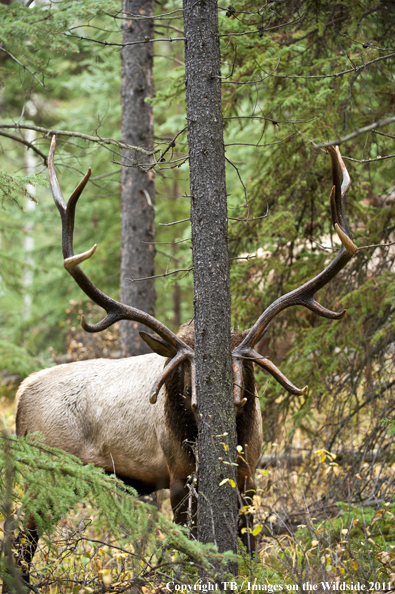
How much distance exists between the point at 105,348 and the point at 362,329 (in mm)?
5511

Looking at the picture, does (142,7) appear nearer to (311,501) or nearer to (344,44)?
(344,44)

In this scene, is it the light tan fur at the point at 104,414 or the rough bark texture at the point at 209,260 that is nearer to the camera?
the rough bark texture at the point at 209,260

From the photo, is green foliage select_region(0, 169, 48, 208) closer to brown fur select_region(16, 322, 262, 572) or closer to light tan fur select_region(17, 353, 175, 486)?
brown fur select_region(16, 322, 262, 572)

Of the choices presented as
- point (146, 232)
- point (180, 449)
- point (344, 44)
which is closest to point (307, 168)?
point (344, 44)

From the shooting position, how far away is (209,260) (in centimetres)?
375

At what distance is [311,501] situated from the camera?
5672 mm

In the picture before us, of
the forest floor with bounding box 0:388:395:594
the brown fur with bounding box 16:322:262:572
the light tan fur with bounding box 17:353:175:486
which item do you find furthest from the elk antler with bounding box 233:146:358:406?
the light tan fur with bounding box 17:353:175:486

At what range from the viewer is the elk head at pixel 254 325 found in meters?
3.98

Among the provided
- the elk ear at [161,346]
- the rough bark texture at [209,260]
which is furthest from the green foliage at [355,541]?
the elk ear at [161,346]

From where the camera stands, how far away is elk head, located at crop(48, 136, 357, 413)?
13.1ft

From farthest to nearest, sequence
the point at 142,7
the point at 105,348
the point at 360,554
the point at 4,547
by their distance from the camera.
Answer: the point at 105,348, the point at 142,7, the point at 360,554, the point at 4,547

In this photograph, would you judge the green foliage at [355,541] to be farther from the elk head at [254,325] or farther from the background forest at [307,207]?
the elk head at [254,325]

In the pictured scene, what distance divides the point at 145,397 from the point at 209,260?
6.47 ft

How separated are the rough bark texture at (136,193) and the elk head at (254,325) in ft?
9.57
